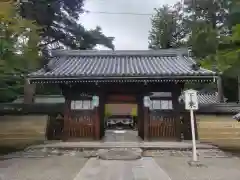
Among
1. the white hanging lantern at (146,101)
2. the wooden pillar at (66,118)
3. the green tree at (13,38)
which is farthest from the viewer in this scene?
the white hanging lantern at (146,101)

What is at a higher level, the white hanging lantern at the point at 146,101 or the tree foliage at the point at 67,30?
the tree foliage at the point at 67,30

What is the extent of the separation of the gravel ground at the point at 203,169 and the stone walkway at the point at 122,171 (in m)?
0.32

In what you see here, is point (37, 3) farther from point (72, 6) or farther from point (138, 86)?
point (138, 86)

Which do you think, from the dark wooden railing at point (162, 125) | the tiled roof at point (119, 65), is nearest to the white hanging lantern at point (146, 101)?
the dark wooden railing at point (162, 125)

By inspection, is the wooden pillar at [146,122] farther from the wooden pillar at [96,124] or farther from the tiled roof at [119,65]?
the wooden pillar at [96,124]

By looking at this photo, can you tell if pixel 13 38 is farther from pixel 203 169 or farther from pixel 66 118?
pixel 203 169

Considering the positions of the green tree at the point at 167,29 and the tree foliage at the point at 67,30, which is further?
the green tree at the point at 167,29

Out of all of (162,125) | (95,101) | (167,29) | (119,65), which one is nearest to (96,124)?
(95,101)

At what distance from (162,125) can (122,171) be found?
6.38 m

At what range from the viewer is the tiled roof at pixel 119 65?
13148 millimetres

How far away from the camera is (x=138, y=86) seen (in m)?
14.3

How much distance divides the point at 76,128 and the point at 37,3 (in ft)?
33.0

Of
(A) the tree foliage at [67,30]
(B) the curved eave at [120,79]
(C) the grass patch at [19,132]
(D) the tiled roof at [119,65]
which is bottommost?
(C) the grass patch at [19,132]

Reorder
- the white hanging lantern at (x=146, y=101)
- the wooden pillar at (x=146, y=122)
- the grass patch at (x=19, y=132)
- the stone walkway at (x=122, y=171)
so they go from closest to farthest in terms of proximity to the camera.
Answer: the stone walkway at (x=122, y=171)
the wooden pillar at (x=146, y=122)
the white hanging lantern at (x=146, y=101)
the grass patch at (x=19, y=132)
